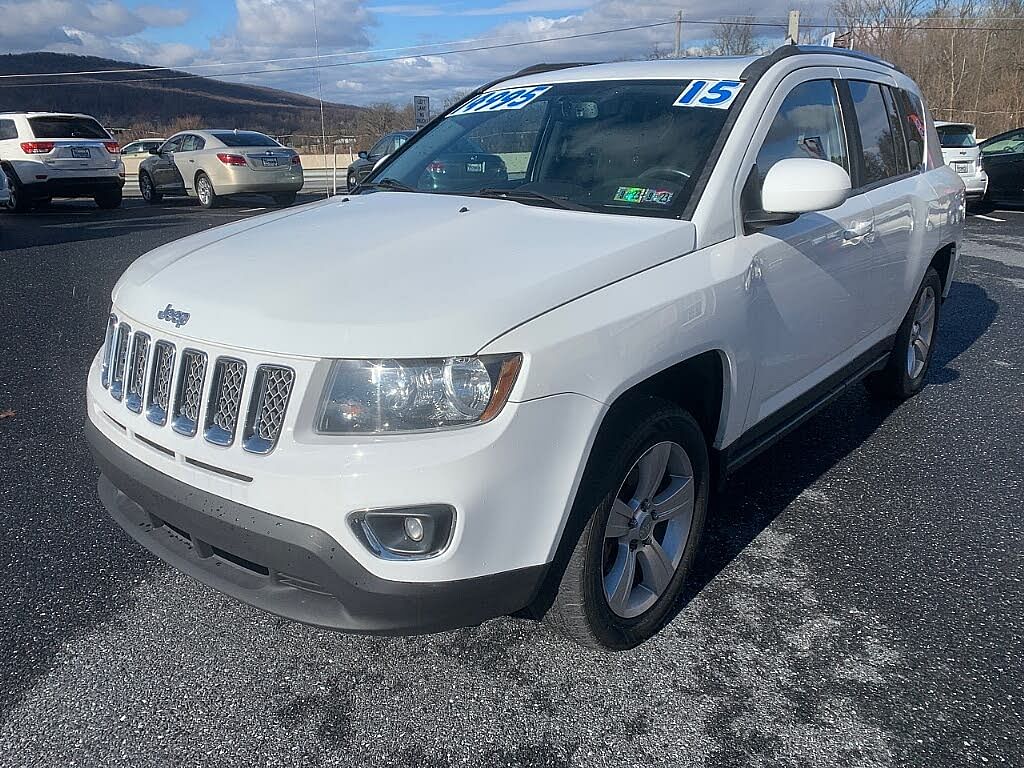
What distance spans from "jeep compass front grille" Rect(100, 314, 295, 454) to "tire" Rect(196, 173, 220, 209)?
14.9 m

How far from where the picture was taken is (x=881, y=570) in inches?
120

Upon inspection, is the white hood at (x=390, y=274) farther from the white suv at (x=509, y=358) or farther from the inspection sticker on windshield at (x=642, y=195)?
the inspection sticker on windshield at (x=642, y=195)

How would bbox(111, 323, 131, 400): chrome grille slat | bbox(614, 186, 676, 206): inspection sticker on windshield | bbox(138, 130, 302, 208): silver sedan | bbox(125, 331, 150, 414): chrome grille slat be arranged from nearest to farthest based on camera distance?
bbox(125, 331, 150, 414): chrome grille slat → bbox(111, 323, 131, 400): chrome grille slat → bbox(614, 186, 676, 206): inspection sticker on windshield → bbox(138, 130, 302, 208): silver sedan

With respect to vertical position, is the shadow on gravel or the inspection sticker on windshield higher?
the inspection sticker on windshield

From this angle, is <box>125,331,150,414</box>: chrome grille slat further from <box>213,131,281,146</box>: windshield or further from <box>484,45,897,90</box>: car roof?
<box>213,131,281,146</box>: windshield

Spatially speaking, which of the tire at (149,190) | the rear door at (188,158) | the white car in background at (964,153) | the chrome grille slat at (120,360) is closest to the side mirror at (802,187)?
the chrome grille slat at (120,360)

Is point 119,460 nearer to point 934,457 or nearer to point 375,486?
point 375,486

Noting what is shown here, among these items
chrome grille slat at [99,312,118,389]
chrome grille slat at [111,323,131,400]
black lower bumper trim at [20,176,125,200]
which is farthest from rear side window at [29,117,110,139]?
chrome grille slat at [111,323,131,400]

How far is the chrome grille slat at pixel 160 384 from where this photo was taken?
2.25 meters

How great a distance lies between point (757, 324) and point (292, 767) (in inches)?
78.3

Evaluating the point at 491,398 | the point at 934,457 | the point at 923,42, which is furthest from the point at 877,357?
the point at 923,42

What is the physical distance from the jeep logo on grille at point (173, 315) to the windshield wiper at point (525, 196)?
1.32 m

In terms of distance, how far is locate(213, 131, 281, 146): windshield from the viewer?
16.0 meters

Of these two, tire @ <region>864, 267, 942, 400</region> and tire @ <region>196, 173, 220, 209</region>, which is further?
tire @ <region>196, 173, 220, 209</region>
